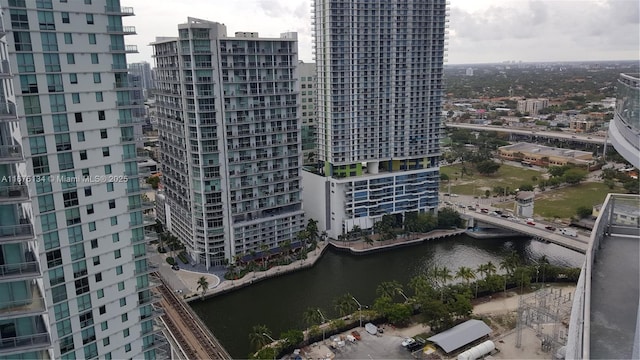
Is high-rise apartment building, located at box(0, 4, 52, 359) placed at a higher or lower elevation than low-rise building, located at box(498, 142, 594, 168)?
higher

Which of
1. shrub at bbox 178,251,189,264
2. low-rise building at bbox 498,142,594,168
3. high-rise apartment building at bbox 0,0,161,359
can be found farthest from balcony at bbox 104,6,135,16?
low-rise building at bbox 498,142,594,168

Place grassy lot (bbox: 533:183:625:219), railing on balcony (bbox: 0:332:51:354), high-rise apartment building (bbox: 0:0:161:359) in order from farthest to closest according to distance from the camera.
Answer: grassy lot (bbox: 533:183:625:219), high-rise apartment building (bbox: 0:0:161:359), railing on balcony (bbox: 0:332:51:354)

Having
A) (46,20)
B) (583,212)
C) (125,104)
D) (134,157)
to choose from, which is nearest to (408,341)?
(134,157)

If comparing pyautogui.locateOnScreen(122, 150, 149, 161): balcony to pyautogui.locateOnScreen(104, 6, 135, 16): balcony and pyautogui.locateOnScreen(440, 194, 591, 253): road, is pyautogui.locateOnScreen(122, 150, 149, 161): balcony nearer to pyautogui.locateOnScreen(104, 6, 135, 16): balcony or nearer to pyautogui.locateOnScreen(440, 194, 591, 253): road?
pyautogui.locateOnScreen(104, 6, 135, 16): balcony

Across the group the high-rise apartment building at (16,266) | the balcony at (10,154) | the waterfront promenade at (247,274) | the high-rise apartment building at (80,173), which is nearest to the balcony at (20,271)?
the high-rise apartment building at (16,266)

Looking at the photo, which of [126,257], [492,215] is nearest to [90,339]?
[126,257]

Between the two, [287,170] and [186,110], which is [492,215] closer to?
[287,170]
